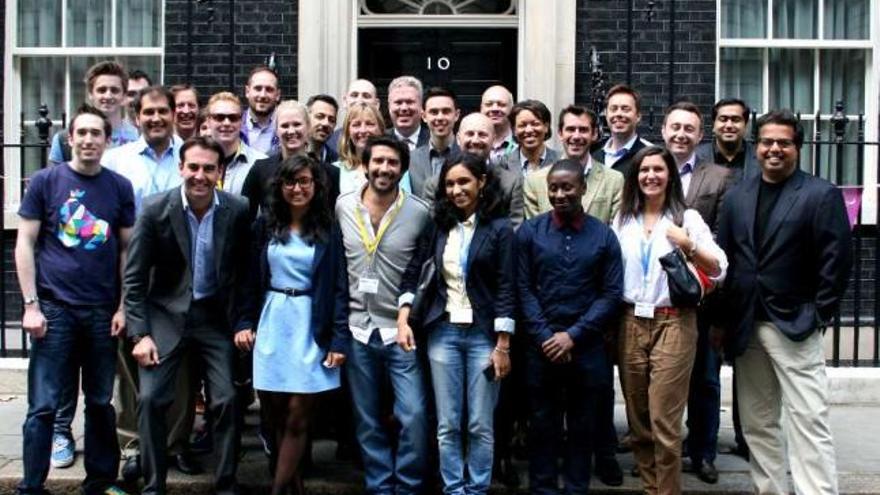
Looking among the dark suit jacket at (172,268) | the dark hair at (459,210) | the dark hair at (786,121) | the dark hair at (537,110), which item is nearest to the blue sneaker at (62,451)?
the dark suit jacket at (172,268)

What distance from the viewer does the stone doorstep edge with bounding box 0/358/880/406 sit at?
931 cm

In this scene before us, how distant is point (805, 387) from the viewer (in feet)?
21.0

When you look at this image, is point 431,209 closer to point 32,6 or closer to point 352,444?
point 352,444

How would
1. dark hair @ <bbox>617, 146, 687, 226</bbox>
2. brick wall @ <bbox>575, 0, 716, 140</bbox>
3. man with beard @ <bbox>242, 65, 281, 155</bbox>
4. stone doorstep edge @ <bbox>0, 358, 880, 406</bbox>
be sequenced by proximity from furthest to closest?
brick wall @ <bbox>575, 0, 716, 140</bbox>, stone doorstep edge @ <bbox>0, 358, 880, 406</bbox>, man with beard @ <bbox>242, 65, 281, 155</bbox>, dark hair @ <bbox>617, 146, 687, 226</bbox>

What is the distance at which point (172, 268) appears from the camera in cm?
663

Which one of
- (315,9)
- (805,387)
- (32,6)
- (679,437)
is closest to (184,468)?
(679,437)

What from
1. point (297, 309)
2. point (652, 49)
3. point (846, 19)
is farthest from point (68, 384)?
point (846, 19)

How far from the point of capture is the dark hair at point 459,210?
660 cm

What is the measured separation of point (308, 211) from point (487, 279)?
99 cm

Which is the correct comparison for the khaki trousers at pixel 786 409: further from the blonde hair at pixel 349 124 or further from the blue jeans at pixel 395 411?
the blonde hair at pixel 349 124

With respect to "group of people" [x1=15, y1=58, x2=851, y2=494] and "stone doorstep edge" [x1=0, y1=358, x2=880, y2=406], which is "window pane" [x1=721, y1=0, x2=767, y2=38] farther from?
"group of people" [x1=15, y1=58, x2=851, y2=494]

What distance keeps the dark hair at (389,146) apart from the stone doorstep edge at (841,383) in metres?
3.38

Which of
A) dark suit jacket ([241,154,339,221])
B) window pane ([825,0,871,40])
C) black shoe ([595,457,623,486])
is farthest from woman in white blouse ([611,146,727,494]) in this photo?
window pane ([825,0,871,40])

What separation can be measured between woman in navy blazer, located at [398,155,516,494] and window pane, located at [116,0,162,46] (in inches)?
208
